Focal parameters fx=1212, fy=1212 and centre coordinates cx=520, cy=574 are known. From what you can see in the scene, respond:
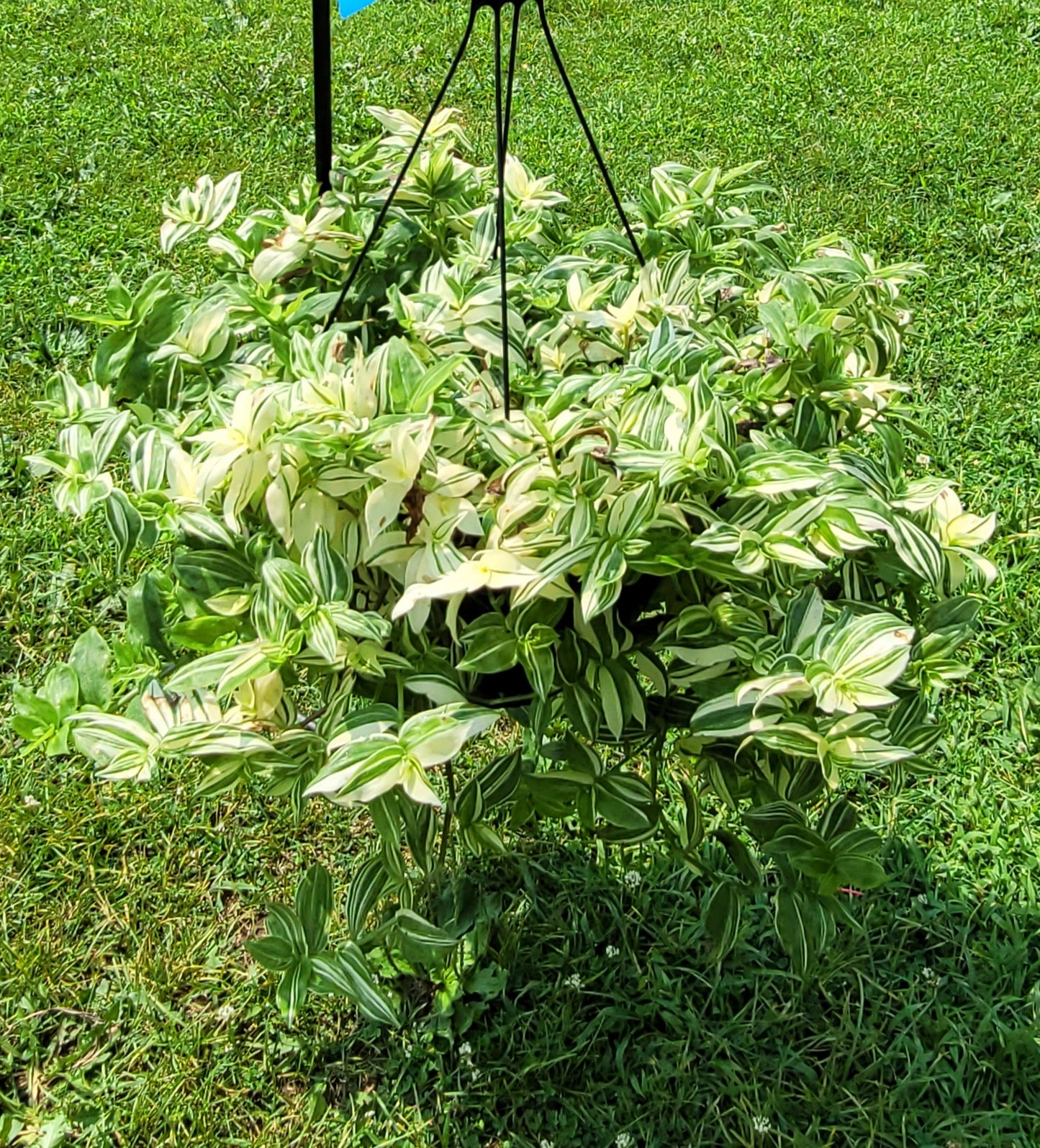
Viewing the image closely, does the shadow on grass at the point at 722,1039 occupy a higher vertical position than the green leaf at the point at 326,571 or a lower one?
lower

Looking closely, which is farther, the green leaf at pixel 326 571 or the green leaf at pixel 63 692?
A: the green leaf at pixel 63 692

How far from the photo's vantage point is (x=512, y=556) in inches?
43.9

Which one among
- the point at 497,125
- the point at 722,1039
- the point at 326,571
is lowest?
the point at 722,1039

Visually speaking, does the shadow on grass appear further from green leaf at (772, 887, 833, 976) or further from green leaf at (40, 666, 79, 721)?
green leaf at (40, 666, 79, 721)

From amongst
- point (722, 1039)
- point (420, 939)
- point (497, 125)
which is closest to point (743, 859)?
point (420, 939)

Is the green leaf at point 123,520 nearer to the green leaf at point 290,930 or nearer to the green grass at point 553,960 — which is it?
the green leaf at point 290,930

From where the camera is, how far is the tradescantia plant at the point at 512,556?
113cm

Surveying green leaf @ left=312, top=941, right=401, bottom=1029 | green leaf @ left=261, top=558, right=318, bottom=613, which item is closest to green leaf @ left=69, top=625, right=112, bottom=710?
green leaf @ left=261, top=558, right=318, bottom=613

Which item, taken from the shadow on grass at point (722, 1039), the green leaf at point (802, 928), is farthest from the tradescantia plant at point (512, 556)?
the shadow on grass at point (722, 1039)

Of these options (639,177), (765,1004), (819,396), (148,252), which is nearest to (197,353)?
(819,396)

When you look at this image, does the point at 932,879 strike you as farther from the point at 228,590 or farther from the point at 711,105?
the point at 711,105

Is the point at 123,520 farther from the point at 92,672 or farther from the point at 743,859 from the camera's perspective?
the point at 743,859

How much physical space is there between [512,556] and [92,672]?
516 mm

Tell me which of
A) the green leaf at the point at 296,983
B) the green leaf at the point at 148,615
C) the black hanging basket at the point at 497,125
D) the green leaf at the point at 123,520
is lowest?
the green leaf at the point at 296,983
